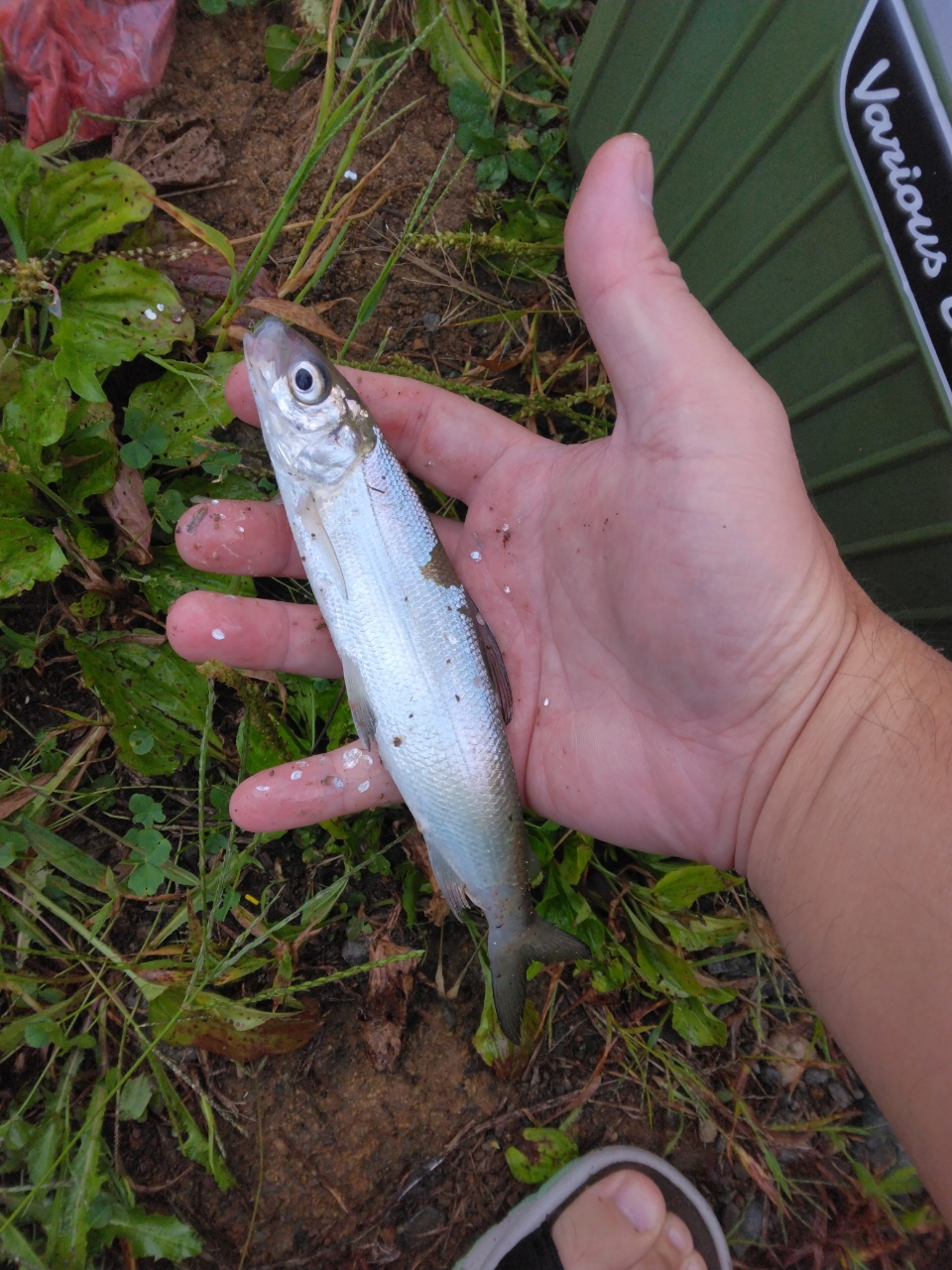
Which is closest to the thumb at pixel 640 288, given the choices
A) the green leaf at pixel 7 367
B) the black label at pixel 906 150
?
the black label at pixel 906 150

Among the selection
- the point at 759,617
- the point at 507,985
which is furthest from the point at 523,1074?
the point at 759,617

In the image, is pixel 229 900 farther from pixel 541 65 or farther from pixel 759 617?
pixel 541 65

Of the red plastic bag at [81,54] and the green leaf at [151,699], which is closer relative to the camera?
the green leaf at [151,699]

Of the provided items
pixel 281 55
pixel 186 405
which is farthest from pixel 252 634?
pixel 281 55

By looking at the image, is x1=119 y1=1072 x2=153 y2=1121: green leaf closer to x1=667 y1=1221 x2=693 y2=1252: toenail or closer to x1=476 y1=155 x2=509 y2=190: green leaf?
x1=667 y1=1221 x2=693 y2=1252: toenail

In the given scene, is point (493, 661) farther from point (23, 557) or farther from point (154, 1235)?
point (154, 1235)

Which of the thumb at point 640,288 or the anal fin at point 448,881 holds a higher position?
the thumb at point 640,288

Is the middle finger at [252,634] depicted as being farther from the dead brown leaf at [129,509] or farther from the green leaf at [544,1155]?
the green leaf at [544,1155]
